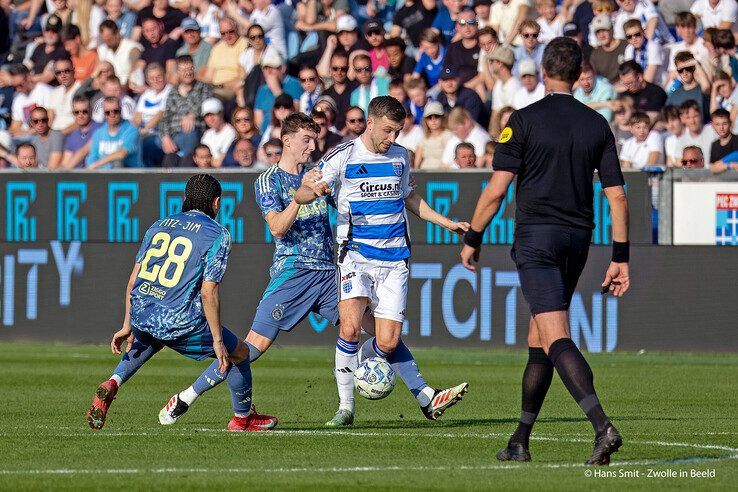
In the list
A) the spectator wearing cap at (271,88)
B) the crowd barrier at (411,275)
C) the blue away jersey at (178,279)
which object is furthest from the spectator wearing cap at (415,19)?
the blue away jersey at (178,279)

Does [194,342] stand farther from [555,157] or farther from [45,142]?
[45,142]

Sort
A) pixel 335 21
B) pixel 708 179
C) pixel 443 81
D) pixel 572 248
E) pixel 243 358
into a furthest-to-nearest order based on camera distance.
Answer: pixel 335 21
pixel 443 81
pixel 708 179
pixel 243 358
pixel 572 248

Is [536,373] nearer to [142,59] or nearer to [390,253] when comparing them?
[390,253]

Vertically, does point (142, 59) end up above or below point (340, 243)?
above

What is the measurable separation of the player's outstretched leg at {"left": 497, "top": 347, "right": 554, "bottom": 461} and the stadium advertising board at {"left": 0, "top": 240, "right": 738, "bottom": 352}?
9.54 metres

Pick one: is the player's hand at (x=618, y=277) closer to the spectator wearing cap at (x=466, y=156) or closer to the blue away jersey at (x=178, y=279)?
the blue away jersey at (x=178, y=279)

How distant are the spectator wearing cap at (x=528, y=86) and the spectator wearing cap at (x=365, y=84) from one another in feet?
6.47

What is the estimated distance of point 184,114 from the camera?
2198cm

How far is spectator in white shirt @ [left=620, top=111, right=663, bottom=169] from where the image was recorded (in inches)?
753

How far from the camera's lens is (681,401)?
13.4m

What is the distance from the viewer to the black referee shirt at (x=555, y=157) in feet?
28.5

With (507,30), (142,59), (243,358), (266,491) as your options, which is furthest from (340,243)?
(142,59)

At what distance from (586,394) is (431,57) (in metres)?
14.0

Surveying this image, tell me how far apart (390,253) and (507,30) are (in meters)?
11.4
